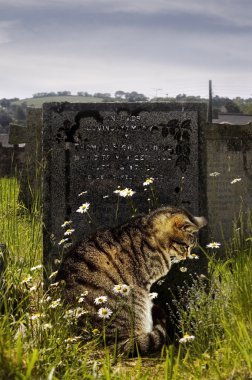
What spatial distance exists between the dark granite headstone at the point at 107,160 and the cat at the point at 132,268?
553 millimetres

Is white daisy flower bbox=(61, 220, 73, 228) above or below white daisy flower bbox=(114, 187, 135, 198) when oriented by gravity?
below

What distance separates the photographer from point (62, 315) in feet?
13.7

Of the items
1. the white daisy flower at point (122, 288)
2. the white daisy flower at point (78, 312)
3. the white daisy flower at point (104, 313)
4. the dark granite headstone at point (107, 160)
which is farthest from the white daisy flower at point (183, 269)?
the white daisy flower at point (78, 312)

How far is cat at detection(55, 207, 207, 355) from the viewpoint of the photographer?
4402mm

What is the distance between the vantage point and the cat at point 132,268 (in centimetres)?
440

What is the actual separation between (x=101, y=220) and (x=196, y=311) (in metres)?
1.43

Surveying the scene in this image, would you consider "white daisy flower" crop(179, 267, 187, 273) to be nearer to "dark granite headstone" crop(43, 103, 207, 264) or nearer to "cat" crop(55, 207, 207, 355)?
"cat" crop(55, 207, 207, 355)

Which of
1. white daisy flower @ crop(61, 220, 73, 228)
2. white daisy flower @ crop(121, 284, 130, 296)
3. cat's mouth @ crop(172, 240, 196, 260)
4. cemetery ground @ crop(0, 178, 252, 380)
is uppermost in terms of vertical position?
white daisy flower @ crop(61, 220, 73, 228)

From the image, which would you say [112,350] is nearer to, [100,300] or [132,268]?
[100,300]

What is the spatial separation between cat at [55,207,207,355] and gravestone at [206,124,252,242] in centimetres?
371

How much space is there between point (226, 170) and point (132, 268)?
424 centimetres

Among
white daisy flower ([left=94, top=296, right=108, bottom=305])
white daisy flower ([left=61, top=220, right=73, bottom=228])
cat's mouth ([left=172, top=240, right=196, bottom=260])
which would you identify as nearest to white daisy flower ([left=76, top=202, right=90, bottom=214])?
white daisy flower ([left=61, top=220, right=73, bottom=228])

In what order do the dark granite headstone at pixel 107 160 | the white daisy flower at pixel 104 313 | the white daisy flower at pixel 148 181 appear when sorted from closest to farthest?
1. the white daisy flower at pixel 104 313
2. the white daisy flower at pixel 148 181
3. the dark granite headstone at pixel 107 160

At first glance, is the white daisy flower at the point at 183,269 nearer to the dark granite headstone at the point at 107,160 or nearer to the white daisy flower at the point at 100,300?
the dark granite headstone at the point at 107,160
